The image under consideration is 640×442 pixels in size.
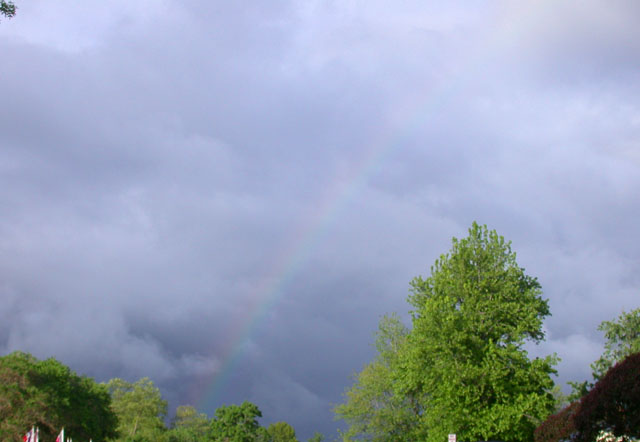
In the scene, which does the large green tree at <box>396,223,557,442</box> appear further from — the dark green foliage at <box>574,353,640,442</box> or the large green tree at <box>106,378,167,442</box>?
the large green tree at <box>106,378,167,442</box>

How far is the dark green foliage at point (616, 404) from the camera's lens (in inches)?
769

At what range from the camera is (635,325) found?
59.1 meters

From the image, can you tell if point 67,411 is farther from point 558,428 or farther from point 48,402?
point 558,428

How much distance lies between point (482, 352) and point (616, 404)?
21.4 meters

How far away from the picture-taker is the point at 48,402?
57844mm

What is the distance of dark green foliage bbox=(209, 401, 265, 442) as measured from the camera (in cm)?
8119

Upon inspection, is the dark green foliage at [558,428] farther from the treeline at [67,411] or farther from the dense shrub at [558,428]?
the treeline at [67,411]

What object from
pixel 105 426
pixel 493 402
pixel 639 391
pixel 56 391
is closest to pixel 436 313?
pixel 493 402

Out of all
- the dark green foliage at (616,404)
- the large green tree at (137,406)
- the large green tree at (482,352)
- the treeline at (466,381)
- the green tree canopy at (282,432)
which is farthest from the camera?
the green tree canopy at (282,432)

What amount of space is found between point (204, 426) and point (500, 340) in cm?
9826

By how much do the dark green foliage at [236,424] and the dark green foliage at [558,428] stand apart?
180 feet

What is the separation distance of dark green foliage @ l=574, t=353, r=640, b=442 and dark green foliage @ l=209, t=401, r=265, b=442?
213 feet

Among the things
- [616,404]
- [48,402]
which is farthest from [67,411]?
[616,404]

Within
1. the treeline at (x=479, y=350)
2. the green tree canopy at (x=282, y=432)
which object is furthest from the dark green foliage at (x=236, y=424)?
the green tree canopy at (x=282, y=432)
